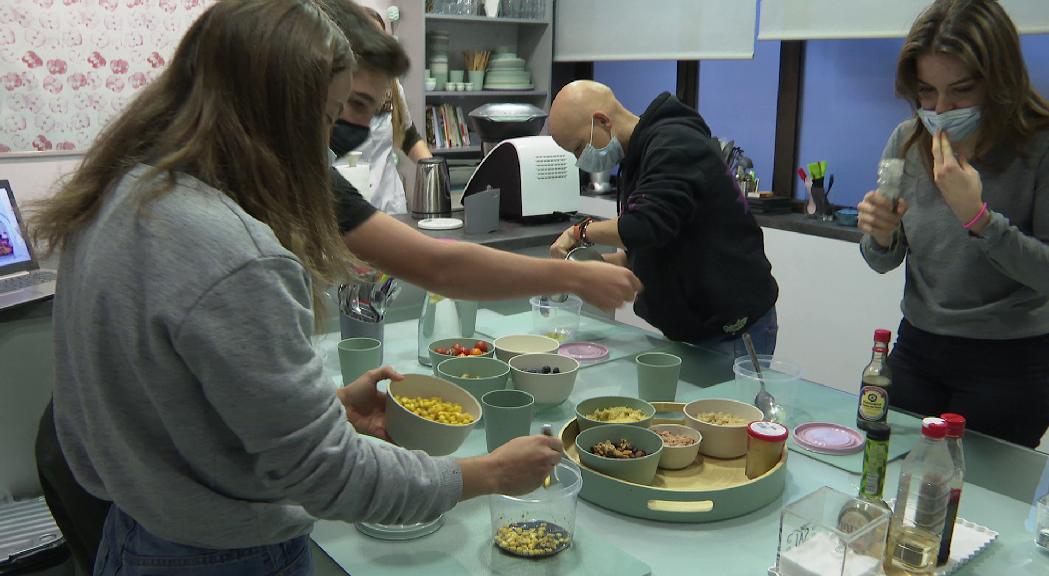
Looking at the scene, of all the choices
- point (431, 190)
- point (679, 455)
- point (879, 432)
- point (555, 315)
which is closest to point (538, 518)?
point (679, 455)

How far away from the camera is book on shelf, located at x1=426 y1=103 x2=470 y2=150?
4.91m

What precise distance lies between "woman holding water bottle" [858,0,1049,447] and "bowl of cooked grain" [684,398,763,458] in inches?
24.4

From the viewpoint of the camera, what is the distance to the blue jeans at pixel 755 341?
7.10 ft

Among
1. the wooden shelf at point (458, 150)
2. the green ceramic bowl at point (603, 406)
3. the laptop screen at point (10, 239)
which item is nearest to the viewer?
the green ceramic bowl at point (603, 406)

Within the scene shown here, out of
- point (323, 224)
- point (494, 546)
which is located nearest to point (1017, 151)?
point (494, 546)

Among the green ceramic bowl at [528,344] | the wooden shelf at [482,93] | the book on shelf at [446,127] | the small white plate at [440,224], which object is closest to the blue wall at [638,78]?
the wooden shelf at [482,93]

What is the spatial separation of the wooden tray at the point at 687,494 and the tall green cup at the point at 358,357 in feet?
1.89

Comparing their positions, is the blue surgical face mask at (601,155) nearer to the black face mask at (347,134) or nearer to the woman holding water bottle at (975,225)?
the woman holding water bottle at (975,225)

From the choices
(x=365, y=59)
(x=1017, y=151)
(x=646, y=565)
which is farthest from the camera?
(x=1017, y=151)

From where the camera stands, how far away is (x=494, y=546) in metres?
1.17

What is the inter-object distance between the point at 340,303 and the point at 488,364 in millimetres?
443

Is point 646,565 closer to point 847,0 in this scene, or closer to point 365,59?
point 365,59

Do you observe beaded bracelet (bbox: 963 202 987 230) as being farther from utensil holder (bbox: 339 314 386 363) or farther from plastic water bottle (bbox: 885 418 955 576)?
utensil holder (bbox: 339 314 386 363)

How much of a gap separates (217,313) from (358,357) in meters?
0.95
